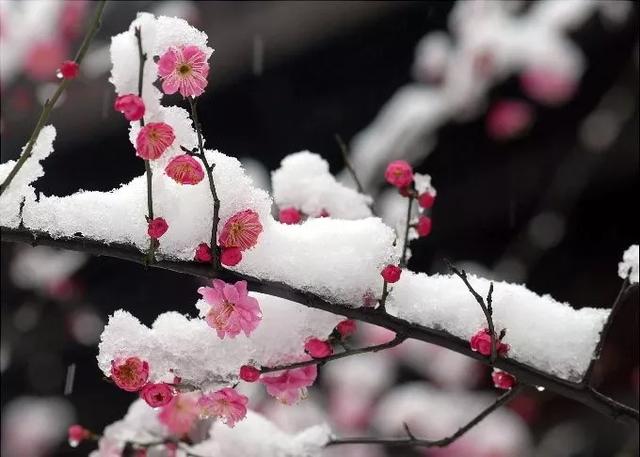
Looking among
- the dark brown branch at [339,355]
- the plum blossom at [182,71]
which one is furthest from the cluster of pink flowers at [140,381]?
the plum blossom at [182,71]

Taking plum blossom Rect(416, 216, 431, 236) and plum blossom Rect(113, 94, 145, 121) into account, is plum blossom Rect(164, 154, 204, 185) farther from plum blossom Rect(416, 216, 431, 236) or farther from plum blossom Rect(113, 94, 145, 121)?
plum blossom Rect(416, 216, 431, 236)

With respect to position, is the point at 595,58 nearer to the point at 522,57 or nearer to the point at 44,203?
the point at 522,57

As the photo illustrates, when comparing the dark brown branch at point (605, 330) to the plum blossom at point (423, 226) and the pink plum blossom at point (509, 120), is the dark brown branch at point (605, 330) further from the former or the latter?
the pink plum blossom at point (509, 120)

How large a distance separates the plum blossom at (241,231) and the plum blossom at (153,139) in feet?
0.40

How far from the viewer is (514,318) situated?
3.37 feet

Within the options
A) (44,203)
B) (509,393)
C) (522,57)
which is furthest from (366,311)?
(522,57)

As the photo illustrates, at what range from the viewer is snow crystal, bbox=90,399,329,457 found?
3.68 ft

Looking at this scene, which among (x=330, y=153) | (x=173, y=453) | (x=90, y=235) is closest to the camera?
→ (x=90, y=235)

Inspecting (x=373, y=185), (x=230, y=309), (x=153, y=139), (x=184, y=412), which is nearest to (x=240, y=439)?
(x=184, y=412)

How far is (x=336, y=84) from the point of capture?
3.83 m

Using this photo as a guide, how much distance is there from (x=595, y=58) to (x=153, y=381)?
340cm

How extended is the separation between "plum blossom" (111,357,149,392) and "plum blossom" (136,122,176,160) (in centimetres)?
Result: 26

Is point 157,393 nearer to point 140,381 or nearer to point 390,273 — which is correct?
point 140,381

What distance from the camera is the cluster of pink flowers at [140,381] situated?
34.1 inches
